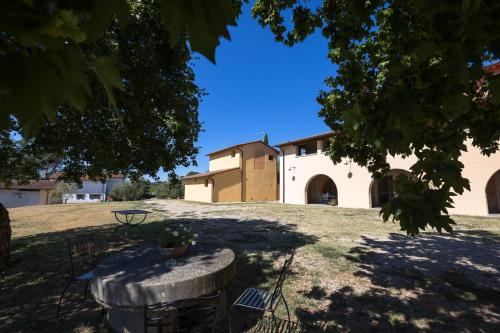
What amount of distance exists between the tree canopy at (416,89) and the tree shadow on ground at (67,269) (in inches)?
133

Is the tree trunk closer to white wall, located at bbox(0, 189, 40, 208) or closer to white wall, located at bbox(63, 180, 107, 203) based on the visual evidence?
white wall, located at bbox(0, 189, 40, 208)

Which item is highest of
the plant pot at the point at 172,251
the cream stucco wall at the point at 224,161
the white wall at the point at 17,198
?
the cream stucco wall at the point at 224,161

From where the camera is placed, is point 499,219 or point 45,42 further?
point 499,219

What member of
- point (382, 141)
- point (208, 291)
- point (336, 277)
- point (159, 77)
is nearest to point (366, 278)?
point (336, 277)

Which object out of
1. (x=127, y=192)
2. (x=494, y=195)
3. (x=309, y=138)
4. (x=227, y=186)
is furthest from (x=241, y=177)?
(x=494, y=195)

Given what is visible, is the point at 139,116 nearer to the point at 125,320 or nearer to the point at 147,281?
the point at 147,281

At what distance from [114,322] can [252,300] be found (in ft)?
6.65

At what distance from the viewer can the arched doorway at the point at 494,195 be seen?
51.3ft

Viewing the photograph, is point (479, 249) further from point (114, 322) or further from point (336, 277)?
point (114, 322)

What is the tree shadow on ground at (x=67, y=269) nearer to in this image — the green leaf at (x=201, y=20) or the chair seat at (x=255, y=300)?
the chair seat at (x=255, y=300)

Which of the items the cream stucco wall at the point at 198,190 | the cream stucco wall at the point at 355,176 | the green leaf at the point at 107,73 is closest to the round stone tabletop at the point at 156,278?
the green leaf at the point at 107,73

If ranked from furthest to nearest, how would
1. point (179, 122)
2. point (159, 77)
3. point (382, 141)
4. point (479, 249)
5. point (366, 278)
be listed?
1. point (479, 249)
2. point (179, 122)
3. point (159, 77)
4. point (366, 278)
5. point (382, 141)

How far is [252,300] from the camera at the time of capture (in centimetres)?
359

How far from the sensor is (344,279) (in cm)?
524
